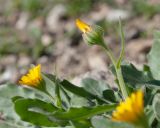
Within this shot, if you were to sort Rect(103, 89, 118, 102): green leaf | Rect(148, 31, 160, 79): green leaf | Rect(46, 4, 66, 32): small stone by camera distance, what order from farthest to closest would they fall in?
Rect(46, 4, 66, 32): small stone < Rect(148, 31, 160, 79): green leaf < Rect(103, 89, 118, 102): green leaf

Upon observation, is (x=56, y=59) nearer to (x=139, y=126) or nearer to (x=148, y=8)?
(x=148, y=8)

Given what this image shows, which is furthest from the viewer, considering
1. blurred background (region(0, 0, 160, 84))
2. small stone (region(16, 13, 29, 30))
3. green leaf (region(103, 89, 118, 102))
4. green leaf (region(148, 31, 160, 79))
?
small stone (region(16, 13, 29, 30))

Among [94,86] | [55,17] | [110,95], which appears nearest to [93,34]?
[110,95]

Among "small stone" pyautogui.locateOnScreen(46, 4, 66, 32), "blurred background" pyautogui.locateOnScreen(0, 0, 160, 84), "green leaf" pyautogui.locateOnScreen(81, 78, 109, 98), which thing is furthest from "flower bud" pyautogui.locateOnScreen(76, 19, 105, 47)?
"small stone" pyautogui.locateOnScreen(46, 4, 66, 32)

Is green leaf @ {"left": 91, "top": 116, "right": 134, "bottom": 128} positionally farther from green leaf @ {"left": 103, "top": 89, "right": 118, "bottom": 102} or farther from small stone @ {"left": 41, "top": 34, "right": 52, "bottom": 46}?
small stone @ {"left": 41, "top": 34, "right": 52, "bottom": 46}

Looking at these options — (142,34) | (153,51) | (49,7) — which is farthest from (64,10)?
(153,51)

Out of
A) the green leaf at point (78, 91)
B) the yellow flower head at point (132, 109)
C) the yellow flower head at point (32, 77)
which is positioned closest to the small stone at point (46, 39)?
the green leaf at point (78, 91)

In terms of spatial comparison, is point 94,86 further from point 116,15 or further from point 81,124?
point 116,15
